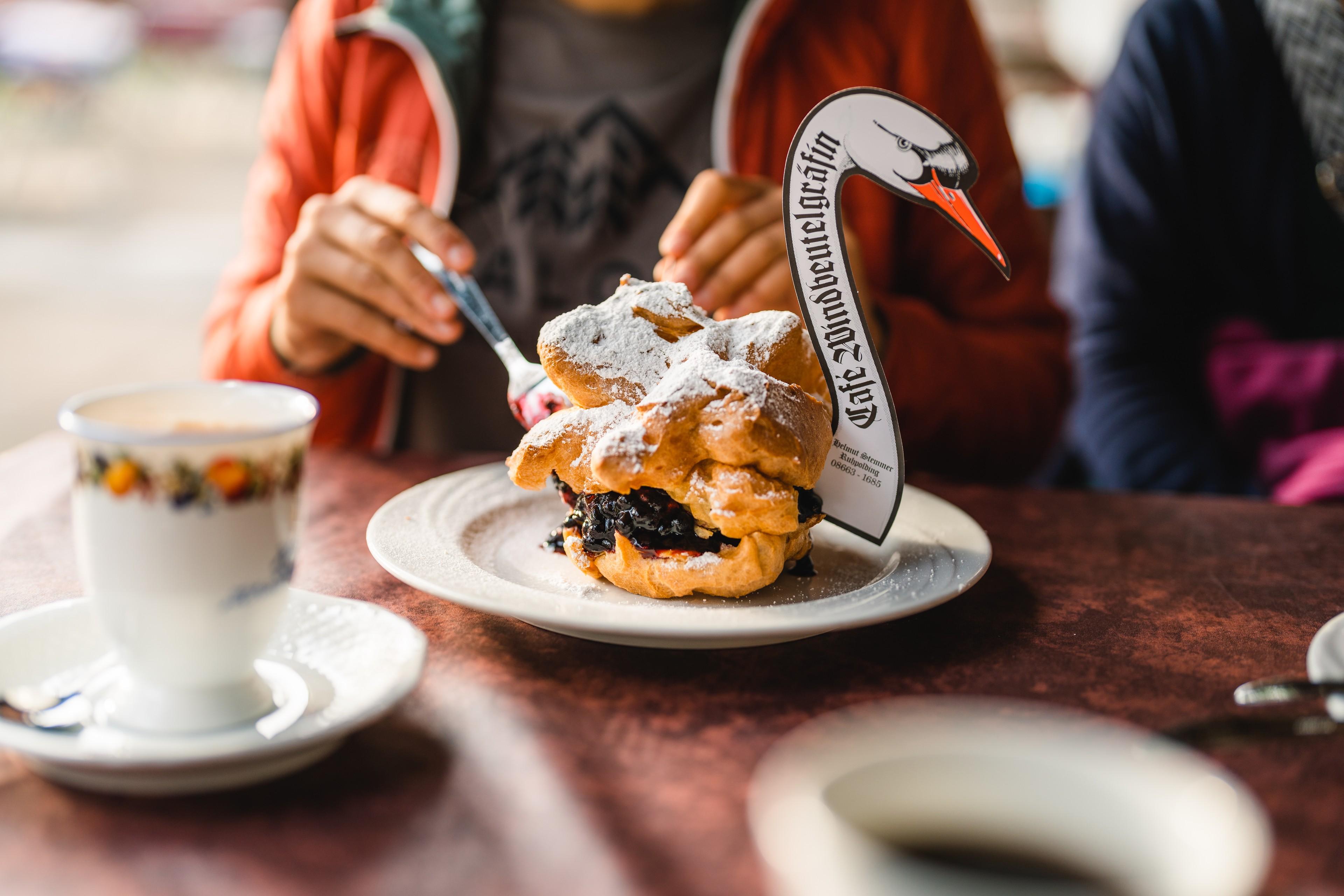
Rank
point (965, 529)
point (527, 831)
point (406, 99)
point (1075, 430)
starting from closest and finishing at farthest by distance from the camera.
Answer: point (527, 831)
point (965, 529)
point (406, 99)
point (1075, 430)

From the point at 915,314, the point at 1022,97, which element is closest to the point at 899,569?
the point at 915,314

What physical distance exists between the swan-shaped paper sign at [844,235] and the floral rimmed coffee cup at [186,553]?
1.35ft

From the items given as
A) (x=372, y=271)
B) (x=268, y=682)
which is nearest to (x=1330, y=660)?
(x=268, y=682)

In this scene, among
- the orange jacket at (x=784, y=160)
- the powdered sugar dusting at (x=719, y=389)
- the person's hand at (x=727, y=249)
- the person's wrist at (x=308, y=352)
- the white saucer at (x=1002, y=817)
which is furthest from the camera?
the orange jacket at (x=784, y=160)

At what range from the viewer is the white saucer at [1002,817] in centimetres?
37

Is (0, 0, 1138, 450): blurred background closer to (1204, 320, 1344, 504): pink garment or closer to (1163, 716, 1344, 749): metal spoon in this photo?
(1204, 320, 1344, 504): pink garment

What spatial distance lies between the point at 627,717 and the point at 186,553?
0.26 meters

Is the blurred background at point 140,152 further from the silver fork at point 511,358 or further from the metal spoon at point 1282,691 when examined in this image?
the metal spoon at point 1282,691

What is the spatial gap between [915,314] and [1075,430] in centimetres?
49

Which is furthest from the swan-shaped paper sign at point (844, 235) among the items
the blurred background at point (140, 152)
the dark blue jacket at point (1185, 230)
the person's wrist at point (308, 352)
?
the blurred background at point (140, 152)

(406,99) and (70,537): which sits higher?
(406,99)

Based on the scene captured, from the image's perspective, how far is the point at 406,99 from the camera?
1.54m

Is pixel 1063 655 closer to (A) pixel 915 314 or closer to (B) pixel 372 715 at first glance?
(B) pixel 372 715

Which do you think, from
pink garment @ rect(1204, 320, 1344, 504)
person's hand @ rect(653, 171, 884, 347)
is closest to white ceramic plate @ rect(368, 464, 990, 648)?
person's hand @ rect(653, 171, 884, 347)
